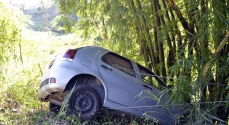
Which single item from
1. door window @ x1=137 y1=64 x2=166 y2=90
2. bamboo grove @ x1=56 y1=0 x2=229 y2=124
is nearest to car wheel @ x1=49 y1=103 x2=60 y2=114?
door window @ x1=137 y1=64 x2=166 y2=90

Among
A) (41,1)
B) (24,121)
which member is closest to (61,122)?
(24,121)

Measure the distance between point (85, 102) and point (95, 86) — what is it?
35cm

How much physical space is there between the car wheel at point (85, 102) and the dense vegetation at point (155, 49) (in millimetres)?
288

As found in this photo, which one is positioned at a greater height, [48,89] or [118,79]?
[118,79]

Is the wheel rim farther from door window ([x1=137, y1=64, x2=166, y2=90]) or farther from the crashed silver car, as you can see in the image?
door window ([x1=137, y1=64, x2=166, y2=90])

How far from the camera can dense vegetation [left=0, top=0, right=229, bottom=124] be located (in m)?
4.16

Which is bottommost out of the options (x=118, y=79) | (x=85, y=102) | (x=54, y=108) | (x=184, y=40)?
(x=54, y=108)

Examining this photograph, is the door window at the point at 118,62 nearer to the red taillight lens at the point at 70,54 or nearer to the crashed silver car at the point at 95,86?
the crashed silver car at the point at 95,86

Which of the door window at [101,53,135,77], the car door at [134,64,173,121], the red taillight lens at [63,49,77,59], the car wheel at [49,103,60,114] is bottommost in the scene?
the car wheel at [49,103,60,114]

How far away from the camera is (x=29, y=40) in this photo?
286 inches

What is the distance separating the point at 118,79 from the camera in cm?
473

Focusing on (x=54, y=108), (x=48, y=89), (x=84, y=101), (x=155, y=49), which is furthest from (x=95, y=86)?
(x=155, y=49)

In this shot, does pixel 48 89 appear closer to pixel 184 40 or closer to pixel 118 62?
pixel 118 62

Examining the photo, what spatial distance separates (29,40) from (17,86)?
8.04ft
